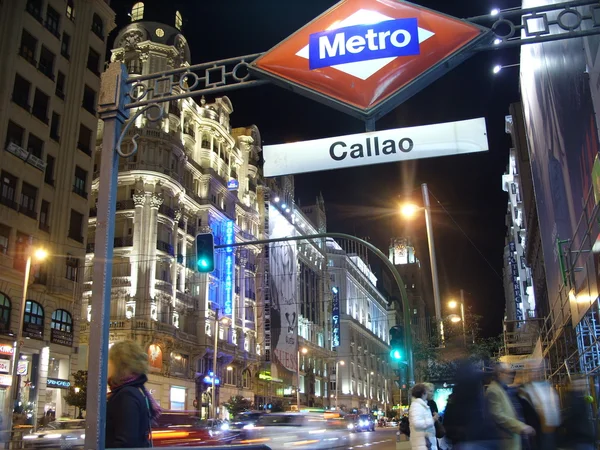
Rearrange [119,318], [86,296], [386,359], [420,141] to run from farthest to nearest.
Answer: [386,359] → [86,296] → [119,318] → [420,141]

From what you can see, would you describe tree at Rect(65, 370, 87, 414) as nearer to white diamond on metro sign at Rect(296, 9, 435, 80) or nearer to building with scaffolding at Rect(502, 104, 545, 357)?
building with scaffolding at Rect(502, 104, 545, 357)

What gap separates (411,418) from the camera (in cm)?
786

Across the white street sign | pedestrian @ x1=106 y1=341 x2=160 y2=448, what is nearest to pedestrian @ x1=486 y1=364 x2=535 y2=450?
the white street sign

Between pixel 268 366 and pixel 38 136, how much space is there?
40964mm

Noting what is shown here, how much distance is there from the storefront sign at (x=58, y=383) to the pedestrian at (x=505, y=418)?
31.1 meters

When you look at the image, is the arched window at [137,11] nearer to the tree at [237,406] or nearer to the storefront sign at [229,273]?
the storefront sign at [229,273]

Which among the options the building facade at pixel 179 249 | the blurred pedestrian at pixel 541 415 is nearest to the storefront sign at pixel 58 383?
the building facade at pixel 179 249

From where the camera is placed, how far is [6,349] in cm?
2936

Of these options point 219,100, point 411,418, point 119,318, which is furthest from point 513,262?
point 411,418

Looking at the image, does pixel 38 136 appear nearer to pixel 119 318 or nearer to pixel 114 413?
pixel 119 318

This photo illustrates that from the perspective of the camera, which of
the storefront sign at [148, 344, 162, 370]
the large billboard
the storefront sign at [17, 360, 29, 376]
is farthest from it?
the storefront sign at [148, 344, 162, 370]

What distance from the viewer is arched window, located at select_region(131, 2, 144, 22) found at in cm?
5950

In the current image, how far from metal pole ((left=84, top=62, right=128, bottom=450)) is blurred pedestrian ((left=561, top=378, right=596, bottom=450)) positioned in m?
4.97

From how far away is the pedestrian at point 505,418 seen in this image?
623cm
